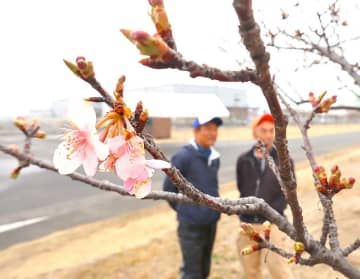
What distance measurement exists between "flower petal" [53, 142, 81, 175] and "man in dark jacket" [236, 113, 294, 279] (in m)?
2.38

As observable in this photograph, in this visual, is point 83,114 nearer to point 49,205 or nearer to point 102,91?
point 102,91

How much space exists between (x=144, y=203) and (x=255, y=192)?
208 inches

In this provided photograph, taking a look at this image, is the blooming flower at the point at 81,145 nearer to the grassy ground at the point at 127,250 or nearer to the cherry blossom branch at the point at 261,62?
the cherry blossom branch at the point at 261,62

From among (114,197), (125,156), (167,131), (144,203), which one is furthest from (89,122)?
(167,131)

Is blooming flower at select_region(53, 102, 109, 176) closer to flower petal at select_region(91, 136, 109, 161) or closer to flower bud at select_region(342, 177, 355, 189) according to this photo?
flower petal at select_region(91, 136, 109, 161)

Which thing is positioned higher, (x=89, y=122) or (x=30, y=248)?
(x=89, y=122)

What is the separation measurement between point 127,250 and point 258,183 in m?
2.71

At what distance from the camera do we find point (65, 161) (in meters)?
0.84

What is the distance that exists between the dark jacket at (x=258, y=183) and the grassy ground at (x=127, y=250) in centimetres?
71

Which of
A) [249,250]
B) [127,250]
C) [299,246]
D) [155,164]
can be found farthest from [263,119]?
[127,250]

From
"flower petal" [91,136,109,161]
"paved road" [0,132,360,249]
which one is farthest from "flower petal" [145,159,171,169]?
"paved road" [0,132,360,249]

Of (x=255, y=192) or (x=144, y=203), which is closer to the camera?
(x=255, y=192)

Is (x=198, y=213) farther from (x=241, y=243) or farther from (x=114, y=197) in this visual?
(x=114, y=197)

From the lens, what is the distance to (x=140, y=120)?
2.74 ft
